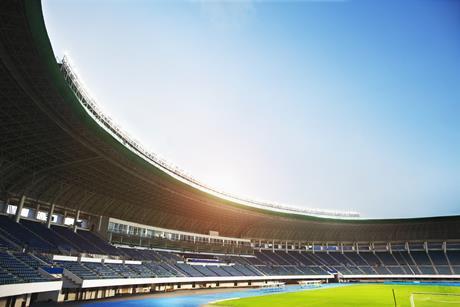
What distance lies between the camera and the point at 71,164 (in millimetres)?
36812

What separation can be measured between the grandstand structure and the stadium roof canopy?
0.37ft

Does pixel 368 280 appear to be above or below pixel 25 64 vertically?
below

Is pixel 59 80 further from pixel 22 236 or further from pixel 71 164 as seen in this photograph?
pixel 22 236

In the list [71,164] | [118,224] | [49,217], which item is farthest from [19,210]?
[118,224]

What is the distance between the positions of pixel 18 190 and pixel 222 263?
43.7 metres

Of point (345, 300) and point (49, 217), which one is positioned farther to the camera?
point (49, 217)

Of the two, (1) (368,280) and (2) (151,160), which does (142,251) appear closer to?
(2) (151,160)

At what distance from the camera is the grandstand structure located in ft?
81.0

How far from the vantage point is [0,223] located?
3562cm

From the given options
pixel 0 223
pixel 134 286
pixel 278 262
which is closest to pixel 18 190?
pixel 0 223

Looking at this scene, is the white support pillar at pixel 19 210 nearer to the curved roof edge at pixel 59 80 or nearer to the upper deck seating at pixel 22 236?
the upper deck seating at pixel 22 236

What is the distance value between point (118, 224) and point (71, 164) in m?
19.8

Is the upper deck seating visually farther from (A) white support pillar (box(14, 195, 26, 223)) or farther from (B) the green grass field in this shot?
(B) the green grass field

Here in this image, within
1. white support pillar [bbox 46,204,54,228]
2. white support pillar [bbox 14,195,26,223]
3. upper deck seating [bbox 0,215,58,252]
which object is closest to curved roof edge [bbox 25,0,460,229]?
upper deck seating [bbox 0,215,58,252]
